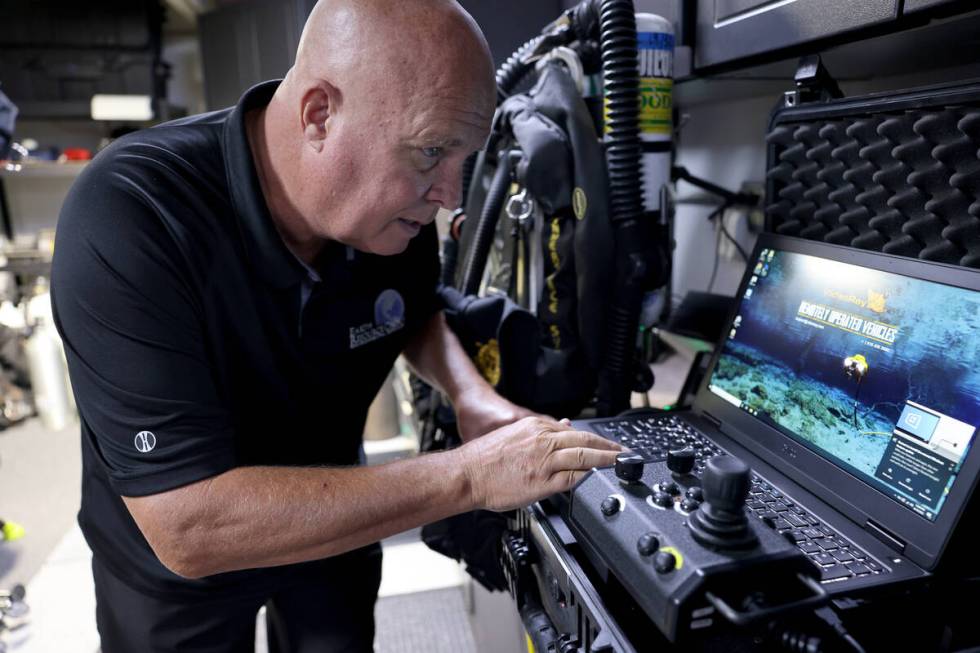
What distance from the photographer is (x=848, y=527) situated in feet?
2.40

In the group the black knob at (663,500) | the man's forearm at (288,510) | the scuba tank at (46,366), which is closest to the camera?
the black knob at (663,500)

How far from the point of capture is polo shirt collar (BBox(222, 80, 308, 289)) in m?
0.92

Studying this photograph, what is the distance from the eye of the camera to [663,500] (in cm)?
→ 64

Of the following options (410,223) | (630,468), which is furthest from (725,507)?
(410,223)

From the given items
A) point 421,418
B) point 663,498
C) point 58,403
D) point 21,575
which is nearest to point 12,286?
point 58,403

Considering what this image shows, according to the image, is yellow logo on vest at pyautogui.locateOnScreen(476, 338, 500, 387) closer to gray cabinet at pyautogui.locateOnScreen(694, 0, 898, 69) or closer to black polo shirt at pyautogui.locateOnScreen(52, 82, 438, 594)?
black polo shirt at pyautogui.locateOnScreen(52, 82, 438, 594)

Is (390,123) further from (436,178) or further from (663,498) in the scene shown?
(663,498)

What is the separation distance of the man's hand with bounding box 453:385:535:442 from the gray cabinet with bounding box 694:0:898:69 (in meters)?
0.62

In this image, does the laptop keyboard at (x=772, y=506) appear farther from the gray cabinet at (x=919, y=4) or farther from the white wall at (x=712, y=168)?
the white wall at (x=712, y=168)

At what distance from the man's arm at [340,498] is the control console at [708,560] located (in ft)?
0.51

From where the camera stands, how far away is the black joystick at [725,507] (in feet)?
1.80

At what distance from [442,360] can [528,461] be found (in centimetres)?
49

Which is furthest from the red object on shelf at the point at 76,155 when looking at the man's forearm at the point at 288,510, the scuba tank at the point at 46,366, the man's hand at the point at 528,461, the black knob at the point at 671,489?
the black knob at the point at 671,489

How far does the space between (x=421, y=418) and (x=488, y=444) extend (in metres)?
0.80
